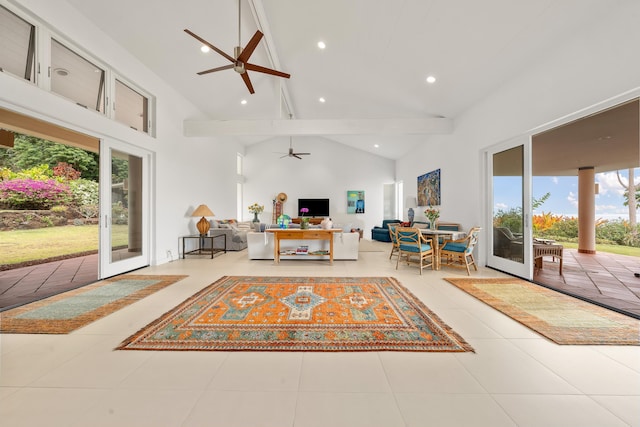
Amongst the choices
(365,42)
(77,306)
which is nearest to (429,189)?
(365,42)

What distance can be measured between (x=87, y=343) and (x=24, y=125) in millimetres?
3931

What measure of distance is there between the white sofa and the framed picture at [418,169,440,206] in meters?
2.88

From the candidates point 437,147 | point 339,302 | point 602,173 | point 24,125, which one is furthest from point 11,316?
point 602,173

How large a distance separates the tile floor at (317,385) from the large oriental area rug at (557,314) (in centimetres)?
15

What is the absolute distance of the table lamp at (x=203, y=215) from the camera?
5984 mm

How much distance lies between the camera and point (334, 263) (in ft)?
16.9

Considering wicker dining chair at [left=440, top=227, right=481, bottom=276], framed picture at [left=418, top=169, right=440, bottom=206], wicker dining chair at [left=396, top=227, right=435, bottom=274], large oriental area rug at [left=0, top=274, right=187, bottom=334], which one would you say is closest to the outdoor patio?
wicker dining chair at [left=440, top=227, right=481, bottom=276]

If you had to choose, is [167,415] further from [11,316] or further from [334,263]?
[334,263]

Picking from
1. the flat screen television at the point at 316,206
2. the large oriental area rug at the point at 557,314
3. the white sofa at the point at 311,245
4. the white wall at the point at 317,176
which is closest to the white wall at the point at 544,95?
the large oriental area rug at the point at 557,314

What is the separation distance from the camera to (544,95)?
3367mm

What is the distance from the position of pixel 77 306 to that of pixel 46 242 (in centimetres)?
564

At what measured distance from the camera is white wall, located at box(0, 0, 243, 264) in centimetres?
290

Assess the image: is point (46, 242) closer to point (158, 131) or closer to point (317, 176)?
point (158, 131)

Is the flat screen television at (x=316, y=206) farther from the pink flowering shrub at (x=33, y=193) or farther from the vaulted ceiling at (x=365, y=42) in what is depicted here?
the pink flowering shrub at (x=33, y=193)
